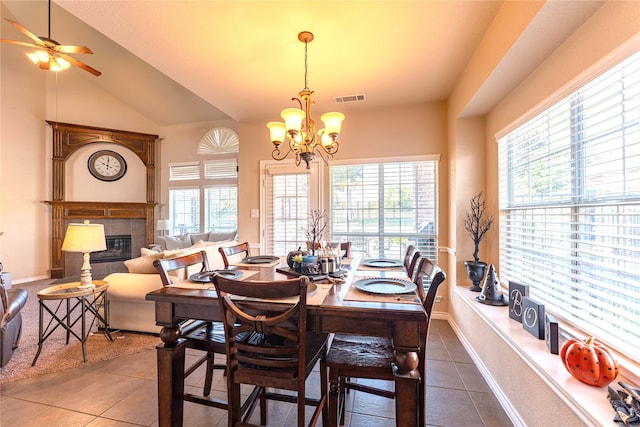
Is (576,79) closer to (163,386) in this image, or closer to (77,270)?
(163,386)

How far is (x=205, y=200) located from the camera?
6555 millimetres

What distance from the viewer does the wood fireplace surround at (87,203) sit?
18.2 ft

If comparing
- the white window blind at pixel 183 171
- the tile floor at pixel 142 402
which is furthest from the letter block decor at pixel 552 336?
the white window blind at pixel 183 171

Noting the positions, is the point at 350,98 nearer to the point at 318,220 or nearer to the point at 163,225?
the point at 318,220

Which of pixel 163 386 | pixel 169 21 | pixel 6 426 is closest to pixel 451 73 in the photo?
pixel 169 21

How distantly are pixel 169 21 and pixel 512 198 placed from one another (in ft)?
10.5

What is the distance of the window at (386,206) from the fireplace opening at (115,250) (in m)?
5.38

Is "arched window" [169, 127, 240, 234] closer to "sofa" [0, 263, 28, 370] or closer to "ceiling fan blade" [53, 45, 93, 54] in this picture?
"ceiling fan blade" [53, 45, 93, 54]

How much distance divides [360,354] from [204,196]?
5.96 meters

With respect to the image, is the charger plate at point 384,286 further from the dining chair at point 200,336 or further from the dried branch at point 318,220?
the dried branch at point 318,220

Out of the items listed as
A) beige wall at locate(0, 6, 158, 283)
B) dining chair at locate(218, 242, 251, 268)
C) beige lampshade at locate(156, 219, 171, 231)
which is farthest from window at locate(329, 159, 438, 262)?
beige wall at locate(0, 6, 158, 283)

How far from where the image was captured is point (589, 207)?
1521 mm

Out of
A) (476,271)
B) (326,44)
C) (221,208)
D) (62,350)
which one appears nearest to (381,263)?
(476,271)

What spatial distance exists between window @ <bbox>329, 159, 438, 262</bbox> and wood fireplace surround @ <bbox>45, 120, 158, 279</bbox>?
509 centimetres
